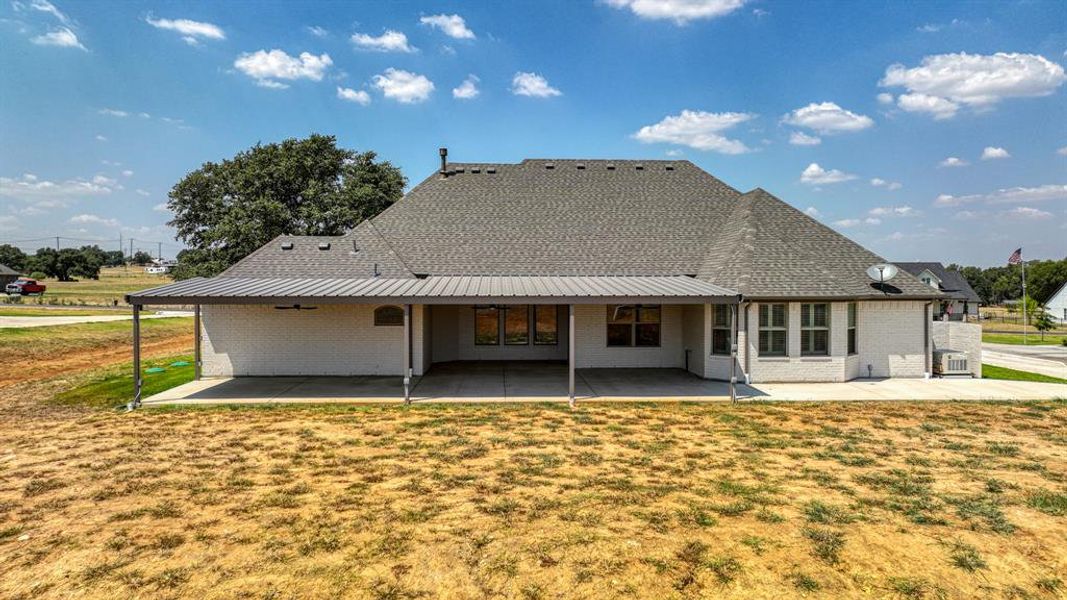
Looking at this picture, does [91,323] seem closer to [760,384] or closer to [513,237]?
[513,237]

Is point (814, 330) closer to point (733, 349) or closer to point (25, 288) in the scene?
point (733, 349)

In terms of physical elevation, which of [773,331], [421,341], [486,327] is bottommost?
[421,341]

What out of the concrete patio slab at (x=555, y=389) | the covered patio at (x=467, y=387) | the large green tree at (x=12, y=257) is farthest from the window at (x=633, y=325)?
the large green tree at (x=12, y=257)

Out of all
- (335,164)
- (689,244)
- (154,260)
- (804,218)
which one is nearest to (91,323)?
(335,164)

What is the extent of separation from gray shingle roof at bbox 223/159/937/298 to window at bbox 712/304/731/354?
2.39ft

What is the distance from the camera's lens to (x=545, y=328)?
1827 centimetres

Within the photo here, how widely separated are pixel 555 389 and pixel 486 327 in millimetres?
5335

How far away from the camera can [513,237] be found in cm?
1822

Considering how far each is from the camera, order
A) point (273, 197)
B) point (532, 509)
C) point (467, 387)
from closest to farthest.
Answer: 1. point (532, 509)
2. point (467, 387)
3. point (273, 197)

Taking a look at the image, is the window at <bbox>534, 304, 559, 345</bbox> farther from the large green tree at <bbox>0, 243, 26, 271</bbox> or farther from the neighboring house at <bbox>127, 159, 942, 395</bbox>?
the large green tree at <bbox>0, 243, 26, 271</bbox>

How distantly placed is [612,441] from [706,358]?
6.91 meters

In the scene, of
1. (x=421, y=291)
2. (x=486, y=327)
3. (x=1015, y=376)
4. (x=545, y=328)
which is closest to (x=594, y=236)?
(x=545, y=328)

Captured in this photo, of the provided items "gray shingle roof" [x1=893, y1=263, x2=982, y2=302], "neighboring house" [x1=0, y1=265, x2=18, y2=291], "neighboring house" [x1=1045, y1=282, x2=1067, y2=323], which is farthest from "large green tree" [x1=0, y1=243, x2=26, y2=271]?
"neighboring house" [x1=1045, y1=282, x2=1067, y2=323]

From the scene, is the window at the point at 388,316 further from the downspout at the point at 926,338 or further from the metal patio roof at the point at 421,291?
the downspout at the point at 926,338
